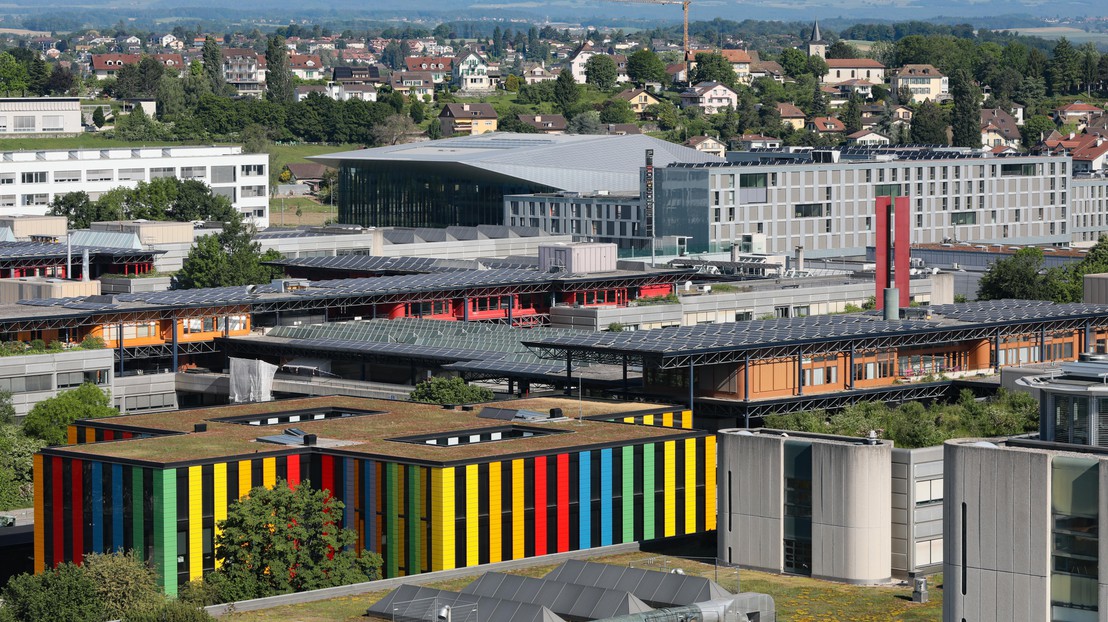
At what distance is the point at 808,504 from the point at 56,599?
24927 mm

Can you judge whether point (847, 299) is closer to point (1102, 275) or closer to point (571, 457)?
point (1102, 275)

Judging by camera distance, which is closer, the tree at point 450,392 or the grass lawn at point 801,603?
the grass lawn at point 801,603

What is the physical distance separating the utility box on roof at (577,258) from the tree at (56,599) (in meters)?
71.9

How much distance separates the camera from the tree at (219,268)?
150 m

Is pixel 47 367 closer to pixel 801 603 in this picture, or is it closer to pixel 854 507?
pixel 854 507

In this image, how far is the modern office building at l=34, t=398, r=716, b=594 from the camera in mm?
74562

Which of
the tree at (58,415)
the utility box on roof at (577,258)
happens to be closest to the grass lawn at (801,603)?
the tree at (58,415)

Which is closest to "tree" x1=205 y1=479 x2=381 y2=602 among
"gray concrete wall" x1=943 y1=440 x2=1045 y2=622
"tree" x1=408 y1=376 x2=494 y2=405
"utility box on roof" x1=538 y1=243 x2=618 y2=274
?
"tree" x1=408 y1=376 x2=494 y2=405

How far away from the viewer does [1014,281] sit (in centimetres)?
14338

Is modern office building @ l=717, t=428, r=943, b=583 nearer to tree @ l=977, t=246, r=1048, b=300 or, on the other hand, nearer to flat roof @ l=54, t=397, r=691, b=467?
flat roof @ l=54, t=397, r=691, b=467

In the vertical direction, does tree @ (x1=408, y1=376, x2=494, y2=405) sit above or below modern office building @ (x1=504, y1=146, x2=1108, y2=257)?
below

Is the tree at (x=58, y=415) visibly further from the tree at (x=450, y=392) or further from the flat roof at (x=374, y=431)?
the tree at (x=450, y=392)

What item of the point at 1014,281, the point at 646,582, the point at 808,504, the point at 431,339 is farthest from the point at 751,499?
the point at 1014,281

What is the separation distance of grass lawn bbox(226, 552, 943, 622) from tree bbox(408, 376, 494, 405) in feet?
85.4
